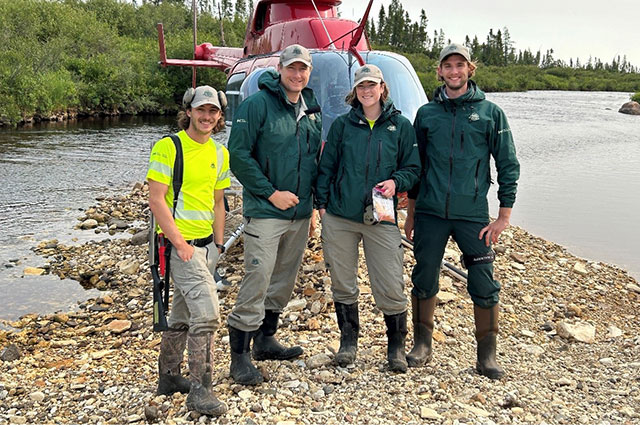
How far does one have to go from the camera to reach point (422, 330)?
4.43 meters

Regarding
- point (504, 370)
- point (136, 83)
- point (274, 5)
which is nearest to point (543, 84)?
point (136, 83)

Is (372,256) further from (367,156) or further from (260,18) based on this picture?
(260,18)

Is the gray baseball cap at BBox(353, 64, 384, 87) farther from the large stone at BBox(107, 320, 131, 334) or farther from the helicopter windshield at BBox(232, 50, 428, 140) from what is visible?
the large stone at BBox(107, 320, 131, 334)

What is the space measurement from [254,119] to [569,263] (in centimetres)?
613

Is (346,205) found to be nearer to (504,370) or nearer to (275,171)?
(275,171)

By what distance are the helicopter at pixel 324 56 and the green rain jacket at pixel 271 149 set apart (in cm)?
251

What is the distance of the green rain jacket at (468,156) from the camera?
160 inches

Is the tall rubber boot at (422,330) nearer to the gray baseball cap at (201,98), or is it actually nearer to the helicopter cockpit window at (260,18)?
the gray baseball cap at (201,98)

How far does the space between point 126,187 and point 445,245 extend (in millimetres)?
12650

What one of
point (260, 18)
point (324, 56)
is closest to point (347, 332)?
point (324, 56)

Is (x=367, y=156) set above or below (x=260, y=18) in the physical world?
below

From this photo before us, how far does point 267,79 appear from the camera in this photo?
13.2 ft

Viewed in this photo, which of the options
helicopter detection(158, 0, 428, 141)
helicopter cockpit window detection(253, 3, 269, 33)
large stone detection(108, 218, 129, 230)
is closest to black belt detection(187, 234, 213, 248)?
helicopter detection(158, 0, 428, 141)

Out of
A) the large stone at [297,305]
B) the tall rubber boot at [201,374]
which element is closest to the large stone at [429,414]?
the tall rubber boot at [201,374]
